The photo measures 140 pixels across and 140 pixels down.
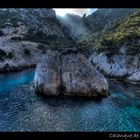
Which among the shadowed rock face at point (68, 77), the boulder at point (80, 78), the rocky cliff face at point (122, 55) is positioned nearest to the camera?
the boulder at point (80, 78)

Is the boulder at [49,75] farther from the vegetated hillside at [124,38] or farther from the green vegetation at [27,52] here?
the green vegetation at [27,52]

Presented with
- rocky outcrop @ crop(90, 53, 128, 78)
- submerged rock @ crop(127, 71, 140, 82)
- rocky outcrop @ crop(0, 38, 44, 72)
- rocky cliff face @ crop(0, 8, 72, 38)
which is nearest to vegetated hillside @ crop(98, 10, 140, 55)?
rocky outcrop @ crop(90, 53, 128, 78)

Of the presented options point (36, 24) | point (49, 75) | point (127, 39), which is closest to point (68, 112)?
point (49, 75)

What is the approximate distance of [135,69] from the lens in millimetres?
55062

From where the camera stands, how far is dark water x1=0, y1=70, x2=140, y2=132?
24405 millimetres

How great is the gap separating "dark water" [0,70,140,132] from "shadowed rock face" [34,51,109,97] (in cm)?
212

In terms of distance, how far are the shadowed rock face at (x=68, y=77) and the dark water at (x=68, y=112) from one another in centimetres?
212

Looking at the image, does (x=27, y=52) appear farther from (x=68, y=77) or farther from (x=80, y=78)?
(x=80, y=78)

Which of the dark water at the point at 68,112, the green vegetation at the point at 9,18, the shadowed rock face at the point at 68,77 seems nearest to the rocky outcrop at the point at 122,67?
the dark water at the point at 68,112

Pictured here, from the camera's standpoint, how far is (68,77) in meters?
40.3

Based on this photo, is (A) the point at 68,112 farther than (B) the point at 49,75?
No

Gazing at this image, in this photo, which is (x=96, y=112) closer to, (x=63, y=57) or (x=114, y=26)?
(x=63, y=57)

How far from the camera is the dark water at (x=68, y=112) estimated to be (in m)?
24.4

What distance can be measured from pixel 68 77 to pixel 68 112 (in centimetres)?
1143
